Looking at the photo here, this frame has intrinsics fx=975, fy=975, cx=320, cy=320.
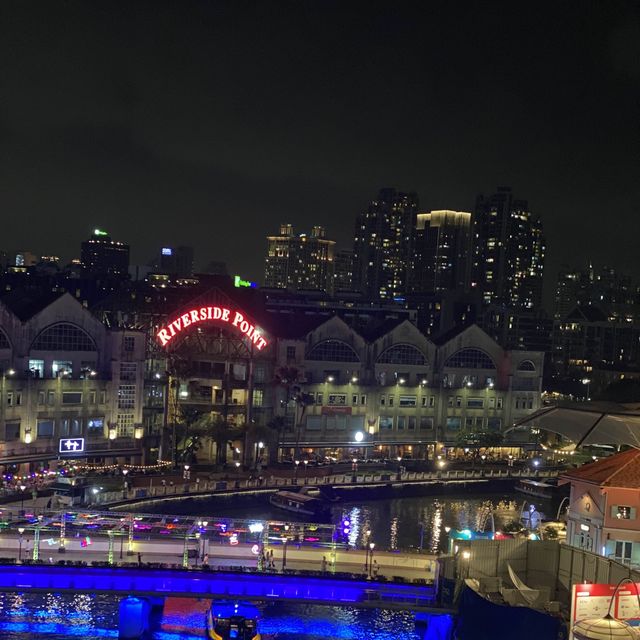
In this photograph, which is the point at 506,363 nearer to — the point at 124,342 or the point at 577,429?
the point at 124,342

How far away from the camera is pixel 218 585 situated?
4216 centimetres

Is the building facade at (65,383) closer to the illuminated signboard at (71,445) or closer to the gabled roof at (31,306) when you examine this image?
the gabled roof at (31,306)

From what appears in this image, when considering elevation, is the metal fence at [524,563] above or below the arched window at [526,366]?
below

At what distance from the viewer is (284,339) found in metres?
87.7

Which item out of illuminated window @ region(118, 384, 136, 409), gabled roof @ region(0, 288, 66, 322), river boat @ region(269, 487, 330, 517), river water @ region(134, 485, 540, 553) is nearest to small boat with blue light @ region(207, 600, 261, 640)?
river water @ region(134, 485, 540, 553)

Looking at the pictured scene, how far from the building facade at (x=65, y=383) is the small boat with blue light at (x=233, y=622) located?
33.7 metres

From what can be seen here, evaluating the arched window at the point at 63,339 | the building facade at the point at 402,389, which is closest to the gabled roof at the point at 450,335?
the building facade at the point at 402,389

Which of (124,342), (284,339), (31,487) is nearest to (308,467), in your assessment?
(284,339)

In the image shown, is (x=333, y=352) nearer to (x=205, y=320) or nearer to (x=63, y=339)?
(x=205, y=320)

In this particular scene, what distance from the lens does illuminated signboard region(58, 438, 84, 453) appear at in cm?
7569

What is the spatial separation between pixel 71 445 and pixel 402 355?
33.3 m

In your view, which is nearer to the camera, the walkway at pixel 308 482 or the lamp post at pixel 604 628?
the lamp post at pixel 604 628

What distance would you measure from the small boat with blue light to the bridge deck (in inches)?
42.3

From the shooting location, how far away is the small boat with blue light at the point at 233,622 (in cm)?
4112
